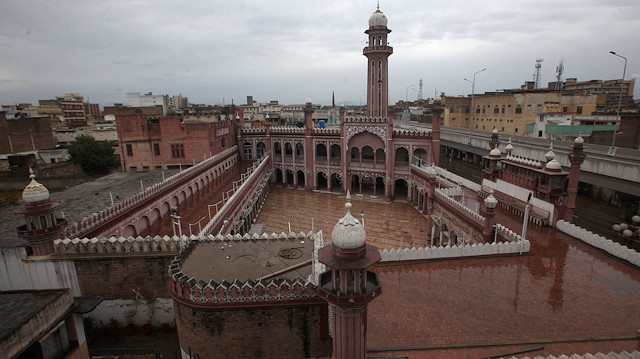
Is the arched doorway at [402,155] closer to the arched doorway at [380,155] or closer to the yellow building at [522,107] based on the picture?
the arched doorway at [380,155]

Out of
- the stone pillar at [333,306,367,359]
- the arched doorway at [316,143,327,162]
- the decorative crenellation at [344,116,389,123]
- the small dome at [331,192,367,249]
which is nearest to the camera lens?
the small dome at [331,192,367,249]

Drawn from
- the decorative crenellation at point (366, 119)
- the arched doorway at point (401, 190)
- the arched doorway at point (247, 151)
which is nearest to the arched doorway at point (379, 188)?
the arched doorway at point (401, 190)

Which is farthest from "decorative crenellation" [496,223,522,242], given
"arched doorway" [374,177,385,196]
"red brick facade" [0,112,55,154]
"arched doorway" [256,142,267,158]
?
"red brick facade" [0,112,55,154]

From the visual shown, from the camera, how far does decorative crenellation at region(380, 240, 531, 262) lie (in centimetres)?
1466

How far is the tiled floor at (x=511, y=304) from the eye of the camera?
987 cm

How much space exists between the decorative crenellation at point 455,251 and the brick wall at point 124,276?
948cm

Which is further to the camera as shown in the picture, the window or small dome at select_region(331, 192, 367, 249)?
the window

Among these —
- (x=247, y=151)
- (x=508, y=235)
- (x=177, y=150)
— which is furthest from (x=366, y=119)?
(x=508, y=235)

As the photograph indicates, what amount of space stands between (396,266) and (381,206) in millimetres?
19184

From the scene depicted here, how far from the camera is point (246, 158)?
4269 cm

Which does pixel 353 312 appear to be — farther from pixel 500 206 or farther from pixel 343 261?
pixel 500 206

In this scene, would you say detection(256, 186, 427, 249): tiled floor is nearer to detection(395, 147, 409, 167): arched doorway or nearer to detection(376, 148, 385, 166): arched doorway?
detection(376, 148, 385, 166): arched doorway

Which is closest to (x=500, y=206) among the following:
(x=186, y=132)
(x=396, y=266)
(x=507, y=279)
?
(x=507, y=279)

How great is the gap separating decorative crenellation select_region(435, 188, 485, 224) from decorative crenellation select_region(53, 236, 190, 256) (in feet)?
46.7
